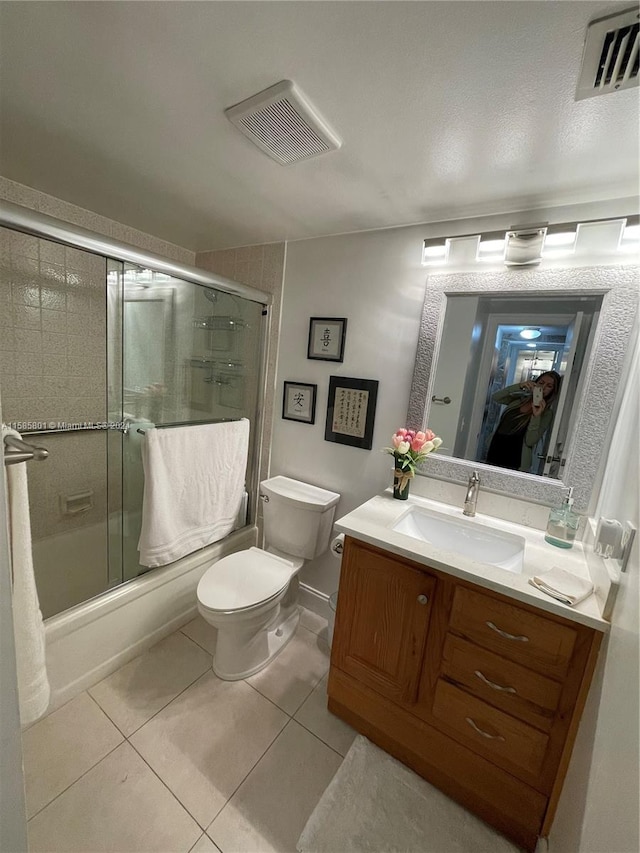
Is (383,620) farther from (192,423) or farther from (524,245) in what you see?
(524,245)

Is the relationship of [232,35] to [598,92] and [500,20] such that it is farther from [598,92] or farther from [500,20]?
[598,92]

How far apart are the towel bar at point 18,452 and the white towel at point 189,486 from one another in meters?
0.62

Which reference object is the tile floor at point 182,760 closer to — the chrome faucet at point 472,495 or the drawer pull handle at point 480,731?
the drawer pull handle at point 480,731

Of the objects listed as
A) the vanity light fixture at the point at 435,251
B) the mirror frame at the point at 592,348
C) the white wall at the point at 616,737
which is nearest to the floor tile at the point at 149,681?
the white wall at the point at 616,737

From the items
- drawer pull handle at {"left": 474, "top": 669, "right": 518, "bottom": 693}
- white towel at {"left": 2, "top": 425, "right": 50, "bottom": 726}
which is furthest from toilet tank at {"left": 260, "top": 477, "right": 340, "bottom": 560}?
white towel at {"left": 2, "top": 425, "right": 50, "bottom": 726}

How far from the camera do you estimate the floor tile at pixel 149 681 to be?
1413 millimetres

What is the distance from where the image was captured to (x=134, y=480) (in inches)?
67.9

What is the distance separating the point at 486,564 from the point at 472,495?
16.5 inches

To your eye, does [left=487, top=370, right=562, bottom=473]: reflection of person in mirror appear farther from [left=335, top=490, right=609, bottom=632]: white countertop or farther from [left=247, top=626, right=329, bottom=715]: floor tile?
[left=247, top=626, right=329, bottom=715]: floor tile

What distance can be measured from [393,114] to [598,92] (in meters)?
0.48

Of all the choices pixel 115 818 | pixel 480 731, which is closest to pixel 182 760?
pixel 115 818

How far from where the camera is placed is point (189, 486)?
174cm

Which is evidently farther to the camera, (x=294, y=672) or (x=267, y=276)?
(x=267, y=276)

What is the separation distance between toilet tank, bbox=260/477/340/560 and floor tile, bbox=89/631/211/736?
0.66 metres
